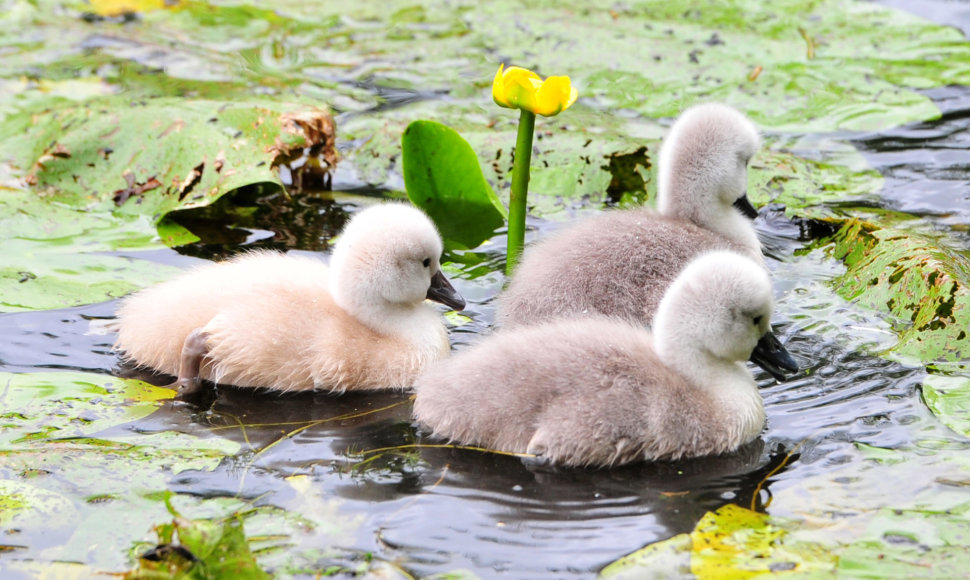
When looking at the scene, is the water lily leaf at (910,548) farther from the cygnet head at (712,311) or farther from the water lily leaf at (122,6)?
the water lily leaf at (122,6)

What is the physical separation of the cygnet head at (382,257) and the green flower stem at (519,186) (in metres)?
0.51

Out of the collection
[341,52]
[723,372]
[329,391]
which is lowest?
[329,391]

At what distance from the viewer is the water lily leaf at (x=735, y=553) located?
10.6 ft

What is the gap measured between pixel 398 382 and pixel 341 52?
458 centimetres

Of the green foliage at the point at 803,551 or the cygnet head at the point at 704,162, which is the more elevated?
the cygnet head at the point at 704,162

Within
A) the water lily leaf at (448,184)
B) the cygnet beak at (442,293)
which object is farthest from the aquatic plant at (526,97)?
the water lily leaf at (448,184)

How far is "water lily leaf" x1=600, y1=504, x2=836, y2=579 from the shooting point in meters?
3.24

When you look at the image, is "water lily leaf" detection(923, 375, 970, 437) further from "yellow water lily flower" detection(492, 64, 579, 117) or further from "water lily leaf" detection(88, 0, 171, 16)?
"water lily leaf" detection(88, 0, 171, 16)

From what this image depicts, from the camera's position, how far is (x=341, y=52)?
28.5 ft

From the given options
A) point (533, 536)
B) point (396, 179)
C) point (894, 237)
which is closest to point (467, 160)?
point (396, 179)

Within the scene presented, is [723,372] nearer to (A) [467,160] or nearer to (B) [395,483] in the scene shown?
(B) [395,483]

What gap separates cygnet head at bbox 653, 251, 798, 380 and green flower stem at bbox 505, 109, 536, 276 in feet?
3.83

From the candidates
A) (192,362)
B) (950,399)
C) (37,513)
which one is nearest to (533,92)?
(192,362)

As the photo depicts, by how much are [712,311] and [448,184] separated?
227 cm
